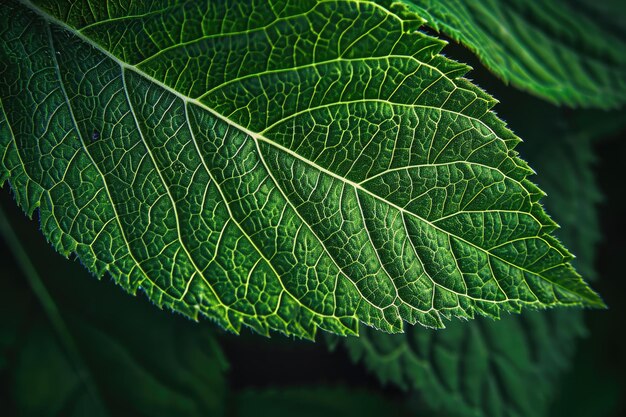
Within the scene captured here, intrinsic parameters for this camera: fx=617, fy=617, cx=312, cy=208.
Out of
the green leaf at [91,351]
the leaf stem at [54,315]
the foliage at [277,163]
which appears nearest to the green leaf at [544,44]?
the foliage at [277,163]

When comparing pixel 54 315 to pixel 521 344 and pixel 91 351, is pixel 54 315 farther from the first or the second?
pixel 521 344

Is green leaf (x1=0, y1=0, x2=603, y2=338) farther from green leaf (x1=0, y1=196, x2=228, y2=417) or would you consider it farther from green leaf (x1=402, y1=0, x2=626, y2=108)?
green leaf (x1=0, y1=196, x2=228, y2=417)

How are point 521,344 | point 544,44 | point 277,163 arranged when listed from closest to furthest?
point 277,163
point 544,44
point 521,344

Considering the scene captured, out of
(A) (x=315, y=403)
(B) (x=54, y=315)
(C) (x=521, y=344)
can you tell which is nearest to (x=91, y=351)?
(B) (x=54, y=315)

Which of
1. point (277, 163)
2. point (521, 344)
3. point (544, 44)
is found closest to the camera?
point (277, 163)

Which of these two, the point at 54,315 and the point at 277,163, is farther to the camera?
the point at 54,315

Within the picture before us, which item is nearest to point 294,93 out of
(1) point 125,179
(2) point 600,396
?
(1) point 125,179

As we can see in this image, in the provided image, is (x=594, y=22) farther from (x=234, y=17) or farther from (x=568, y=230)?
(x=234, y=17)
